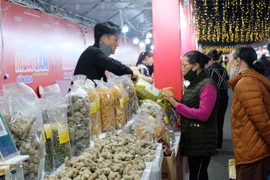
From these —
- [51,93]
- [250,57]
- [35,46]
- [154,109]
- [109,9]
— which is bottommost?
[154,109]

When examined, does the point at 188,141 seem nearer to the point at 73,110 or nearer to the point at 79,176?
the point at 73,110

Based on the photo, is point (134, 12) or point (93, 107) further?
point (134, 12)

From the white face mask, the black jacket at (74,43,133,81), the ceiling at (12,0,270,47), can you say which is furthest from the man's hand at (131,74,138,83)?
the ceiling at (12,0,270,47)

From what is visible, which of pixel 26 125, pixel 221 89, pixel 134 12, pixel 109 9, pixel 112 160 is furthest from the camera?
pixel 134 12

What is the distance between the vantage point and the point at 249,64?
9.93 feet

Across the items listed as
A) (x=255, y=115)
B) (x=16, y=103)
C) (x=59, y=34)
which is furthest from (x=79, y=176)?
(x=59, y=34)

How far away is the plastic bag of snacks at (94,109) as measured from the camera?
2.37 metres

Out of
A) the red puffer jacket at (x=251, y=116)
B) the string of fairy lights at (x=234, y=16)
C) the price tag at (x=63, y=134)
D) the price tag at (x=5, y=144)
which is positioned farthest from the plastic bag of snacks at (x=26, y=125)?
the string of fairy lights at (x=234, y=16)

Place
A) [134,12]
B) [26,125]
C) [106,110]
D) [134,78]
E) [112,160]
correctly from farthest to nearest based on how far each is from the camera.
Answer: [134,12] < [134,78] < [106,110] < [112,160] < [26,125]

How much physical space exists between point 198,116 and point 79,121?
1.42 meters

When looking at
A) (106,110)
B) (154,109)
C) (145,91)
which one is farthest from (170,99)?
(106,110)

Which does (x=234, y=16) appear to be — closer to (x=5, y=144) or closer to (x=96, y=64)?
(x=96, y=64)

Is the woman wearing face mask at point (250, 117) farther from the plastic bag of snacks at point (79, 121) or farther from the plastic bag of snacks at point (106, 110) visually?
the plastic bag of snacks at point (79, 121)

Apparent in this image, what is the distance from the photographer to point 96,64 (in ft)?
10.8
